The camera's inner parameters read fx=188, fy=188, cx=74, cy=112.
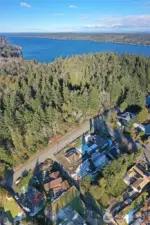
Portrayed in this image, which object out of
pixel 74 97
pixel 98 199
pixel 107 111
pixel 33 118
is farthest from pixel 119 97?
pixel 98 199

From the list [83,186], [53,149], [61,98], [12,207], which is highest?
[61,98]

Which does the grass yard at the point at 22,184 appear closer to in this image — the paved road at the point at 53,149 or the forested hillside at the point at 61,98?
the paved road at the point at 53,149

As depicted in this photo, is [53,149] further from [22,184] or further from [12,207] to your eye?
[12,207]

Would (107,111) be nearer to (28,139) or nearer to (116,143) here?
(116,143)

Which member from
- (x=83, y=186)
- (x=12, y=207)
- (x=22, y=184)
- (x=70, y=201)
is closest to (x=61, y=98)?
(x=22, y=184)

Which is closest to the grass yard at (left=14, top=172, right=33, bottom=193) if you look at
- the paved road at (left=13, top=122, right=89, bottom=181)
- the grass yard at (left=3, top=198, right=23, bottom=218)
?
the paved road at (left=13, top=122, right=89, bottom=181)

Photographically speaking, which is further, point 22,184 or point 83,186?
point 22,184

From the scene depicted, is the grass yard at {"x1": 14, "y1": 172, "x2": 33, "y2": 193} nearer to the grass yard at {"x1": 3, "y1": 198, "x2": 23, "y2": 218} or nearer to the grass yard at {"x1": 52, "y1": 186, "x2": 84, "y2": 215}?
the grass yard at {"x1": 3, "y1": 198, "x2": 23, "y2": 218}
